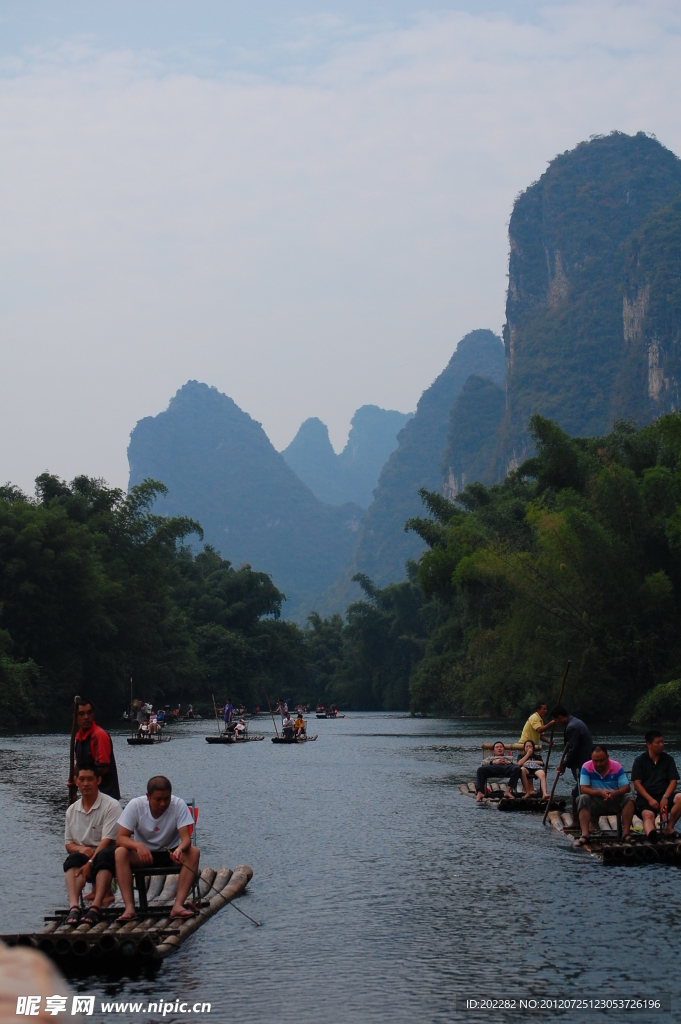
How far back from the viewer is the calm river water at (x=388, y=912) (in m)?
7.92

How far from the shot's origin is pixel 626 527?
4319 centimetres

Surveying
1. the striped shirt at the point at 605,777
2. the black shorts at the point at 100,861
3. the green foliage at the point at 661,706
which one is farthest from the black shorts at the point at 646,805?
the green foliage at the point at 661,706

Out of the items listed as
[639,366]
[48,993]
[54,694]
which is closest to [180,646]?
[54,694]

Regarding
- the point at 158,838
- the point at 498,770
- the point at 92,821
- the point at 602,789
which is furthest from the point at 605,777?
the point at 92,821

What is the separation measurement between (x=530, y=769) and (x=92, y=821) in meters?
10.3

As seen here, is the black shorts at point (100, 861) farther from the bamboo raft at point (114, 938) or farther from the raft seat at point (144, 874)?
the bamboo raft at point (114, 938)

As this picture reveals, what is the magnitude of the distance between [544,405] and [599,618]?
455 feet

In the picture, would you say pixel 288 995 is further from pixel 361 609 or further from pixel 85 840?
pixel 361 609

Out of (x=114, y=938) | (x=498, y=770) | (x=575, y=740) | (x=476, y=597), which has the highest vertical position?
(x=476, y=597)

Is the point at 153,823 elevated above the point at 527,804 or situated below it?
above

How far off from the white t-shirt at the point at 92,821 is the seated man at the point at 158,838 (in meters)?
0.24

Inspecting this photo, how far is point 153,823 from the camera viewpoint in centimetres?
983

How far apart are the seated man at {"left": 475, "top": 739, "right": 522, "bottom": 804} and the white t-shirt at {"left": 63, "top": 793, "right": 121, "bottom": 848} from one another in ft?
32.8

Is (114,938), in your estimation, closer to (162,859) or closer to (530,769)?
(162,859)
